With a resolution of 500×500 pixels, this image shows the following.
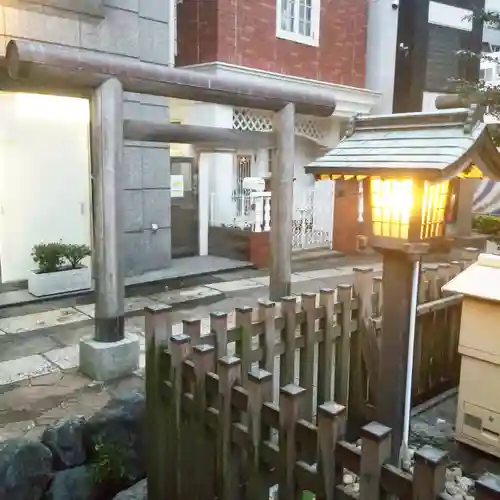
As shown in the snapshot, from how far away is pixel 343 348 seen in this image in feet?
14.1

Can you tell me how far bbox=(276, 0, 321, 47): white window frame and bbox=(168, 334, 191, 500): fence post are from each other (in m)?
9.87

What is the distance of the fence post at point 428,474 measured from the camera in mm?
1980

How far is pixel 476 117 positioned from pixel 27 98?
6.65 meters

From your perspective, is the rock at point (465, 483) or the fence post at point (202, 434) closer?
the fence post at point (202, 434)

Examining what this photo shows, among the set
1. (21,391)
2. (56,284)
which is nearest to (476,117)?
(21,391)

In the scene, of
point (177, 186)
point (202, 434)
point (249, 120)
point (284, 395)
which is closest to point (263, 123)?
point (249, 120)

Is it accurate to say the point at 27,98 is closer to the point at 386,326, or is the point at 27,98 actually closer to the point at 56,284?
the point at 56,284

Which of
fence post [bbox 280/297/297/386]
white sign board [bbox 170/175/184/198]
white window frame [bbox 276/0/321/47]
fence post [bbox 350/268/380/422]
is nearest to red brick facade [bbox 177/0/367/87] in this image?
white window frame [bbox 276/0/321/47]

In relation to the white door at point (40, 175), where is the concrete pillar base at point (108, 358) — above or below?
below

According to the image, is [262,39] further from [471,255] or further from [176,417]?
[176,417]

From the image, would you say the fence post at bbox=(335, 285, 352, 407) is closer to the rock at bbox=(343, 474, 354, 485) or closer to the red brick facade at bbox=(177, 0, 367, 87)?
the rock at bbox=(343, 474, 354, 485)

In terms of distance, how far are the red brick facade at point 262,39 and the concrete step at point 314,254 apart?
157 inches

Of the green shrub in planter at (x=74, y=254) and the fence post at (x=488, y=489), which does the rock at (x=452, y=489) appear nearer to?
the fence post at (x=488, y=489)

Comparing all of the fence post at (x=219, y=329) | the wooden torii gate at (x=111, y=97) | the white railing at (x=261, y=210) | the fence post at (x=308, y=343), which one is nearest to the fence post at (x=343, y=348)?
the fence post at (x=308, y=343)
